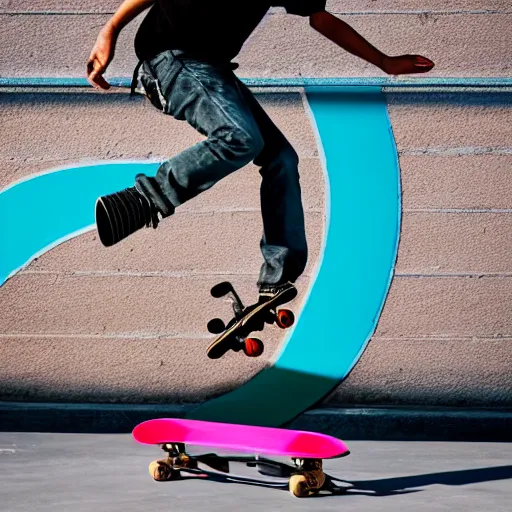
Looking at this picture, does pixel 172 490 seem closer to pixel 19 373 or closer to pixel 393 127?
pixel 19 373

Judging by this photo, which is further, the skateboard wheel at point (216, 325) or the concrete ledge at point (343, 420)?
the concrete ledge at point (343, 420)

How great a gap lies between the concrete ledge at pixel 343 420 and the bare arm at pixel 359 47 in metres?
1.68

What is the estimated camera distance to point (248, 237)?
4.58 metres

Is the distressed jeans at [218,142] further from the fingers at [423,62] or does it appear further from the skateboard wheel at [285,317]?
the fingers at [423,62]

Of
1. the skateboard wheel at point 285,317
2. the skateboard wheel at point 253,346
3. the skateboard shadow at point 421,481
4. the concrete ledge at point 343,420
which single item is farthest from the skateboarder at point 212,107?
the skateboard shadow at point 421,481

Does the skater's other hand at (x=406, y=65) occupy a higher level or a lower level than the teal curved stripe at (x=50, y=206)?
higher

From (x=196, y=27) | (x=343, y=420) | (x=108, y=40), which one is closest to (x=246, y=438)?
(x=343, y=420)

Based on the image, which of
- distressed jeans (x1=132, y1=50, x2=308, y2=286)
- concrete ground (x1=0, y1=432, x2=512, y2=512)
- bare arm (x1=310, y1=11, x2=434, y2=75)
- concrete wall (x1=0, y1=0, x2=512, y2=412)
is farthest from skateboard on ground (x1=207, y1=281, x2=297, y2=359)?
bare arm (x1=310, y1=11, x2=434, y2=75)

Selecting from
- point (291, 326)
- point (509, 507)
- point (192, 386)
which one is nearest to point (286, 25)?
point (291, 326)

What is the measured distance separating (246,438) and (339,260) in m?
1.39

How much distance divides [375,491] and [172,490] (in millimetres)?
736

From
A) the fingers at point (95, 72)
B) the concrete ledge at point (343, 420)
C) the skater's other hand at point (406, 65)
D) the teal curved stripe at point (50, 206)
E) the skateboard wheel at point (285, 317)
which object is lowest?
the concrete ledge at point (343, 420)

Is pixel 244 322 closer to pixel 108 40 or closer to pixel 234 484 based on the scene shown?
pixel 234 484

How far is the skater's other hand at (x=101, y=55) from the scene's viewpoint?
4.34 metres
